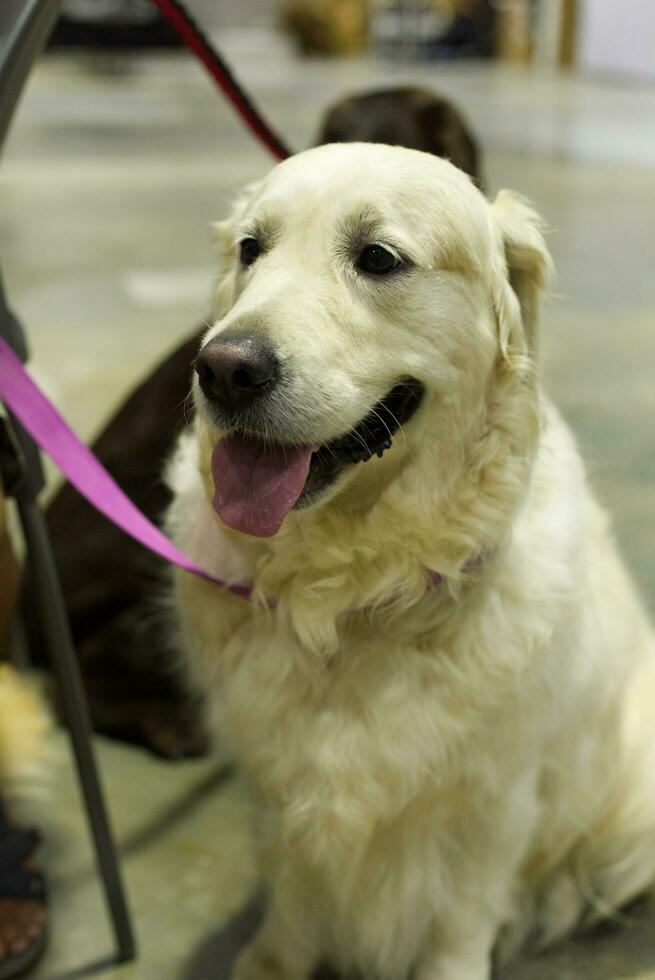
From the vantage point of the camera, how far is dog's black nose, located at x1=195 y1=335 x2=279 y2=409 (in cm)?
119

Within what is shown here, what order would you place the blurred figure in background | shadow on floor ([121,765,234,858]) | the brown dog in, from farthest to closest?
the brown dog, shadow on floor ([121,765,234,858]), the blurred figure in background

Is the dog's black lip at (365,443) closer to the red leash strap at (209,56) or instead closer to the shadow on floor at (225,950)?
the red leash strap at (209,56)

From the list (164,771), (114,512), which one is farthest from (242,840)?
(114,512)

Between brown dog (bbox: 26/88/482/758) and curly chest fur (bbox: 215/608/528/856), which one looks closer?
curly chest fur (bbox: 215/608/528/856)

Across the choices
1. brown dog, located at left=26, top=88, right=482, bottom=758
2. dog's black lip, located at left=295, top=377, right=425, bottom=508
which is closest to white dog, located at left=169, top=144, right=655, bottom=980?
dog's black lip, located at left=295, top=377, right=425, bottom=508

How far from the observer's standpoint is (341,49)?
17766 millimetres

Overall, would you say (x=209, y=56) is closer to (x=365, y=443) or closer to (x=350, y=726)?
(x=365, y=443)

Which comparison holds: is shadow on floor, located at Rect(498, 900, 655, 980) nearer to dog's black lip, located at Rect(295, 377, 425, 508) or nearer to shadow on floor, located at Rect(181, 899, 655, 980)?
shadow on floor, located at Rect(181, 899, 655, 980)

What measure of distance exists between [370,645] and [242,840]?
728 mm

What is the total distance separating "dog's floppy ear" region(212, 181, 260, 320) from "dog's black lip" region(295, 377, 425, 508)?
12.1 inches

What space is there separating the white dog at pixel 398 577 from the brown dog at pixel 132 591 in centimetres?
59

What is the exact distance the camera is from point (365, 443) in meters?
1.30

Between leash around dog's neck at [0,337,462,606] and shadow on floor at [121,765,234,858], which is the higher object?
leash around dog's neck at [0,337,462,606]

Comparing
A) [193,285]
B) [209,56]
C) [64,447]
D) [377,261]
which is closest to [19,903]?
[64,447]
